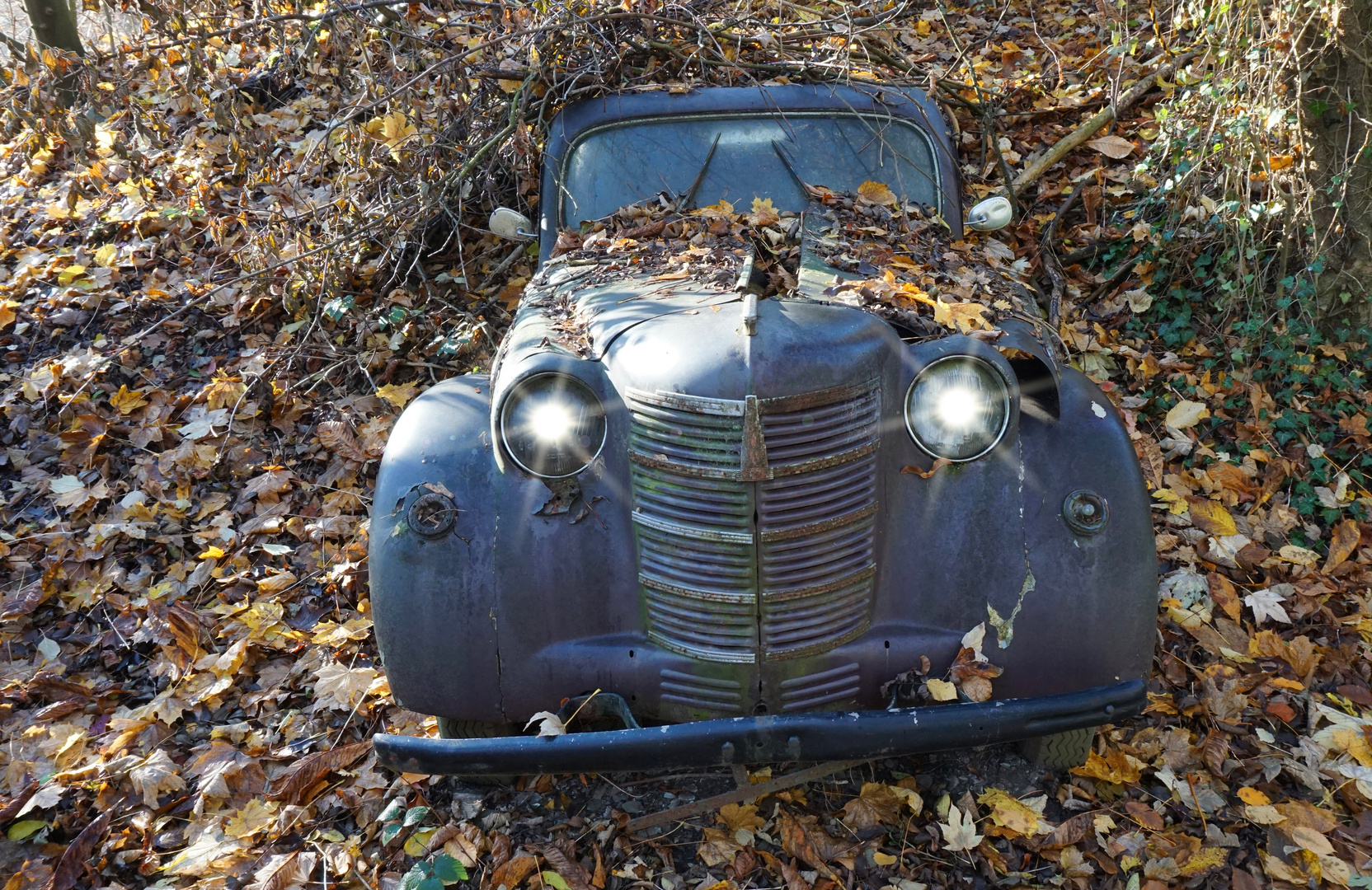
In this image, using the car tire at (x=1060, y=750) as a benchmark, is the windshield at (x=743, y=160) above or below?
above

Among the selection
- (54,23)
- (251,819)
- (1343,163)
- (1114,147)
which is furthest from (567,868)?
(54,23)

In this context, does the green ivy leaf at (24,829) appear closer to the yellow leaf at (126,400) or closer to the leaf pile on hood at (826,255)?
the leaf pile on hood at (826,255)

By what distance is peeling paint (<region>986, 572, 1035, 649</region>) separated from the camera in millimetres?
2566

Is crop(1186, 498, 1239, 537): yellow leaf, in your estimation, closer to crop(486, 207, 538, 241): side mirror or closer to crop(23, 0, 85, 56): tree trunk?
crop(486, 207, 538, 241): side mirror

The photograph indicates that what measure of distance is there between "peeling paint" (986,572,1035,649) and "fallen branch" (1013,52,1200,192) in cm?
367

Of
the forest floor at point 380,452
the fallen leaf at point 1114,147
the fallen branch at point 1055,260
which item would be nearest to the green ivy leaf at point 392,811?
the forest floor at point 380,452

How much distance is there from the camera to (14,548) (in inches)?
168

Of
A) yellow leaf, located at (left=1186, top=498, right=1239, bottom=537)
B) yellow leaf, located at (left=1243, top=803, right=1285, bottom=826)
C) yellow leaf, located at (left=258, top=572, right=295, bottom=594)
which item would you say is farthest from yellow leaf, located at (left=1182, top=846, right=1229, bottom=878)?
yellow leaf, located at (left=258, top=572, right=295, bottom=594)

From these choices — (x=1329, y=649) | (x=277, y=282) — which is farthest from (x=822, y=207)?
(x=277, y=282)

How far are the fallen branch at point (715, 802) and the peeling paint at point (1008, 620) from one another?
641mm

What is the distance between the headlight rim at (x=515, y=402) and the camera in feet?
8.55

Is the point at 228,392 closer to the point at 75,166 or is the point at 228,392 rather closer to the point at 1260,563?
the point at 75,166

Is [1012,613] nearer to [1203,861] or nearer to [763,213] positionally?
[1203,861]

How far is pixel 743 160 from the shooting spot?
3.80 meters
